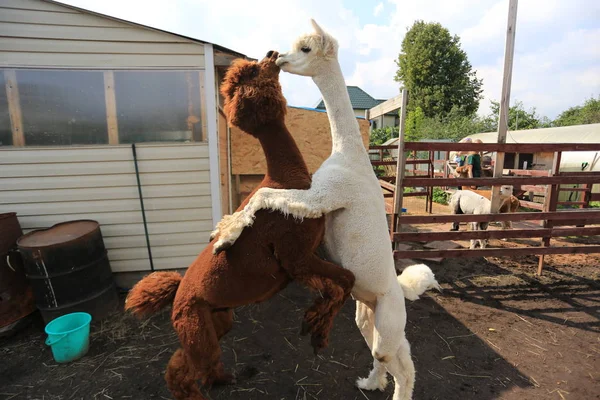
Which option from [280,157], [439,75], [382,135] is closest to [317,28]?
[280,157]

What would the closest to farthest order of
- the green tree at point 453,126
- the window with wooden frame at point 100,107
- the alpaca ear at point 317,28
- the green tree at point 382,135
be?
1. the alpaca ear at point 317,28
2. the window with wooden frame at point 100,107
3. the green tree at point 453,126
4. the green tree at point 382,135

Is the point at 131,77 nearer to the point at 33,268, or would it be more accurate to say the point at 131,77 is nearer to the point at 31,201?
the point at 31,201

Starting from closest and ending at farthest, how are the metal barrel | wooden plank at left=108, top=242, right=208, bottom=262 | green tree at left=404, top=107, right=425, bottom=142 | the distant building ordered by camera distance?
the metal barrel
wooden plank at left=108, top=242, right=208, bottom=262
green tree at left=404, top=107, right=425, bottom=142
the distant building

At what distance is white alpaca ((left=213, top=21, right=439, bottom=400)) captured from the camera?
130 cm

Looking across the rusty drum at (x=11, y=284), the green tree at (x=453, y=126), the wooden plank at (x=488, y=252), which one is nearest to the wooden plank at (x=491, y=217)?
the wooden plank at (x=488, y=252)

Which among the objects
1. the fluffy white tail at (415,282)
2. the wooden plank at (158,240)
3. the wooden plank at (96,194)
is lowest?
the wooden plank at (158,240)

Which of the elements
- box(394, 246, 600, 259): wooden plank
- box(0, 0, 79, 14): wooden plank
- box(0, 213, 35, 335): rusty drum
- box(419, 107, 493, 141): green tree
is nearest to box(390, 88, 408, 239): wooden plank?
box(394, 246, 600, 259): wooden plank

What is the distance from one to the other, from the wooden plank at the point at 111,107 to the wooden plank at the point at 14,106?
97 cm

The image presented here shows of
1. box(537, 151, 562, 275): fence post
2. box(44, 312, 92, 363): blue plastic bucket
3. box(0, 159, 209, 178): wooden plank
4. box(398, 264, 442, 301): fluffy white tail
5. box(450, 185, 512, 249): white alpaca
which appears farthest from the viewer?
box(450, 185, 512, 249): white alpaca

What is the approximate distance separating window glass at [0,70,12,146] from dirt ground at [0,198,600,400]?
2.27 meters

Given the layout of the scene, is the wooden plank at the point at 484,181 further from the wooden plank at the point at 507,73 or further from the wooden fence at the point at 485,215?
the wooden plank at the point at 507,73

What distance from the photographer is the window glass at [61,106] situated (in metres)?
3.52

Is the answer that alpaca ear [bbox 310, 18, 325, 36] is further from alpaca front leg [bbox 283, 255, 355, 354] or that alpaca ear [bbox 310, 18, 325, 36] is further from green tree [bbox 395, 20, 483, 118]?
green tree [bbox 395, 20, 483, 118]

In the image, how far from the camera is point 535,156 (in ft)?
42.9
